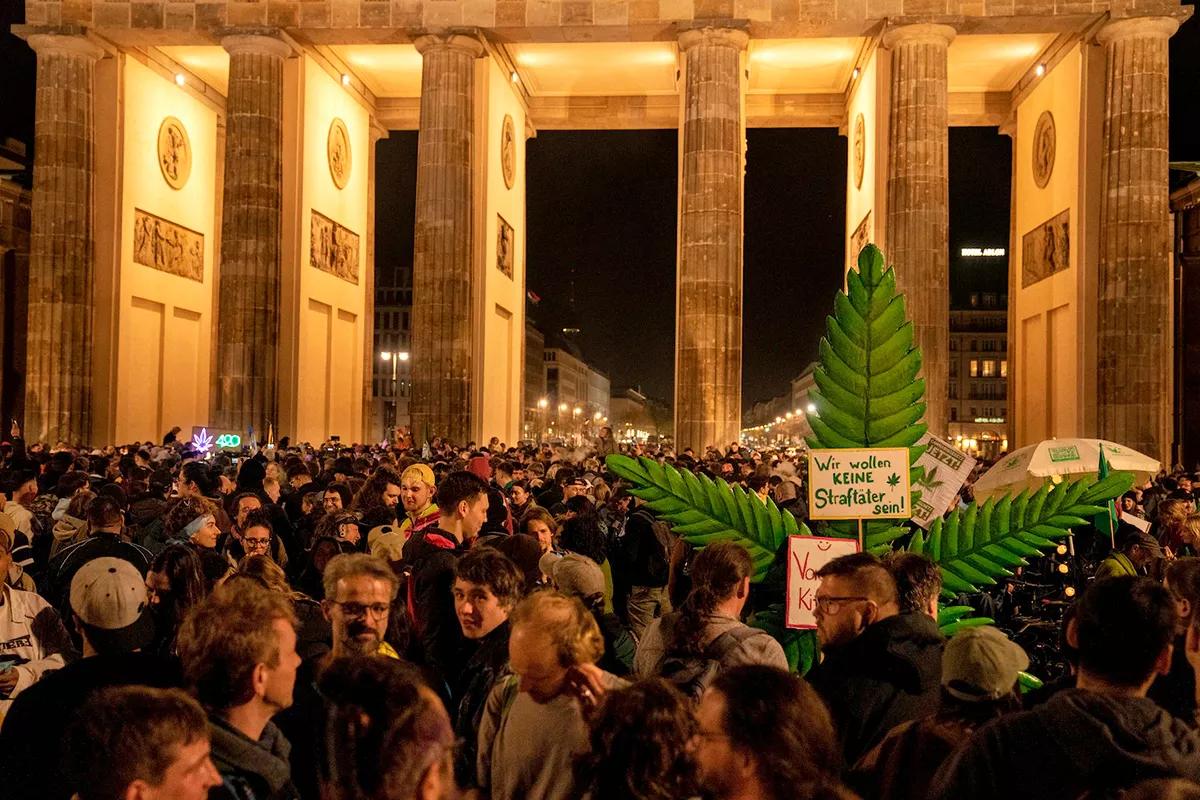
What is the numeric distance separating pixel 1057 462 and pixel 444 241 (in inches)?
919

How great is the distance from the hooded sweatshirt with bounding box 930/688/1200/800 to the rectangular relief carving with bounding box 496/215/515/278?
3194cm

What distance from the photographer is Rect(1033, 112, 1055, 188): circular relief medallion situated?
105ft

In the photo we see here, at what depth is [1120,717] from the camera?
2.72m

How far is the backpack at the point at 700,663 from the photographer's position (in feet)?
14.1

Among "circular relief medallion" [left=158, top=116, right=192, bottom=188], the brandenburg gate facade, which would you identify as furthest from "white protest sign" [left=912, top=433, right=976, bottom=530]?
"circular relief medallion" [left=158, top=116, right=192, bottom=188]

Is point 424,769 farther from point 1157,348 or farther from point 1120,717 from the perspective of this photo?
point 1157,348

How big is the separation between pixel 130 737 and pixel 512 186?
34275 mm

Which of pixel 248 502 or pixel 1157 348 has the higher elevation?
pixel 1157 348

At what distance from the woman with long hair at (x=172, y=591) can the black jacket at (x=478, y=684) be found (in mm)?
1281

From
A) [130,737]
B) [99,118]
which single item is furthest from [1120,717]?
[99,118]

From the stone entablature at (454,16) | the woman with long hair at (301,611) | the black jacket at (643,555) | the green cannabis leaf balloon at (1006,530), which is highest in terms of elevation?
the stone entablature at (454,16)

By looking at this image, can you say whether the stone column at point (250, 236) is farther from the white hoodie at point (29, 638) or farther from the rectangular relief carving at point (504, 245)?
the white hoodie at point (29, 638)

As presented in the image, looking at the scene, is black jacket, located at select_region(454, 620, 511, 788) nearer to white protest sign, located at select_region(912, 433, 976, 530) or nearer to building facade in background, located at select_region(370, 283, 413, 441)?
white protest sign, located at select_region(912, 433, 976, 530)

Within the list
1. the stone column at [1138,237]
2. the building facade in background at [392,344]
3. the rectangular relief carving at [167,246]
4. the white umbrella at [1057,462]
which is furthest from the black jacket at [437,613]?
the building facade in background at [392,344]
